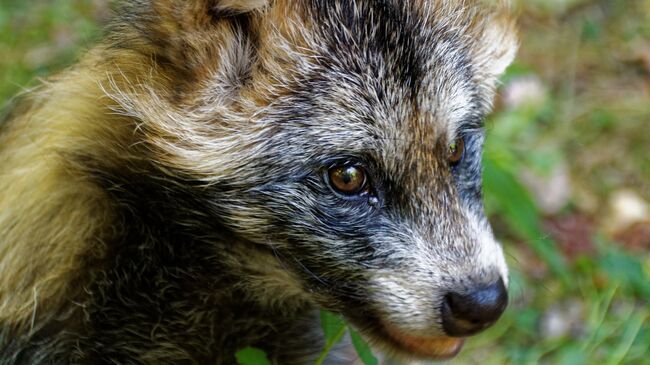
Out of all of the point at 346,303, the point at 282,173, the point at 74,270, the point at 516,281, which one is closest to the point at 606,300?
the point at 516,281

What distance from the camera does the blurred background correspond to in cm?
460

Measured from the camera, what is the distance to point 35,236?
3.58 metres

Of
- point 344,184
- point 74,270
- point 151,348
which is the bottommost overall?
point 151,348

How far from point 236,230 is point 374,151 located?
0.53 metres

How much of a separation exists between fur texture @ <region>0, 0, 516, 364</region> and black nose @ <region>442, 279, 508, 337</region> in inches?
1.6

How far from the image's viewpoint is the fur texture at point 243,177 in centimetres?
319

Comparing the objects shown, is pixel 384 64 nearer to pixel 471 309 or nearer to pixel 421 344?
pixel 471 309

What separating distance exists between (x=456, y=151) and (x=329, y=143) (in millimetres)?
527

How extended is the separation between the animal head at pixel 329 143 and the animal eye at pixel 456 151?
117 millimetres

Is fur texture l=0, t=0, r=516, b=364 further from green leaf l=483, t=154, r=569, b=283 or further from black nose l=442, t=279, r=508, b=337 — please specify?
green leaf l=483, t=154, r=569, b=283

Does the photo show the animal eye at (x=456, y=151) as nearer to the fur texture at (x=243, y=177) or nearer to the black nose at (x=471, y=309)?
the fur texture at (x=243, y=177)

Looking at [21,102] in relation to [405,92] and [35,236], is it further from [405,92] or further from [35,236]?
[405,92]

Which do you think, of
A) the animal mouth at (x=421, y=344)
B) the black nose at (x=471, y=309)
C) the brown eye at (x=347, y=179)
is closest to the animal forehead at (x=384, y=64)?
the brown eye at (x=347, y=179)

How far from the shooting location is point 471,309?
122 inches
